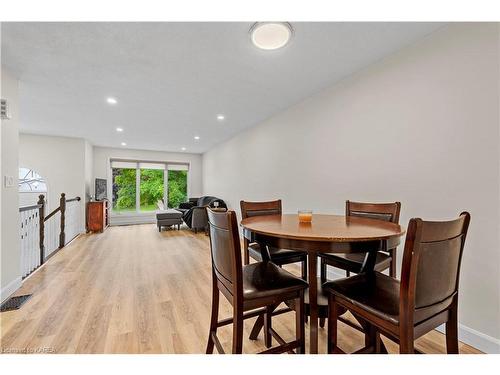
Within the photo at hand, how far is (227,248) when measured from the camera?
1151mm

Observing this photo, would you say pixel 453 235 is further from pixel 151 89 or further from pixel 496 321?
pixel 151 89

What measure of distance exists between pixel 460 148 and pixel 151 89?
3.16 meters

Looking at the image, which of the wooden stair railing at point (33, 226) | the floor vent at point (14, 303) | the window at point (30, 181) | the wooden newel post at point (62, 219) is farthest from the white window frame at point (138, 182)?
the floor vent at point (14, 303)

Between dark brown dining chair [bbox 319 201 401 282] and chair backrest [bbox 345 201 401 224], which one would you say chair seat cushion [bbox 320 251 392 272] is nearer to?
dark brown dining chair [bbox 319 201 401 282]

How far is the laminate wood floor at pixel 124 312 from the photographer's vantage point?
A: 1581 millimetres

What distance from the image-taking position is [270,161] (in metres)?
3.96

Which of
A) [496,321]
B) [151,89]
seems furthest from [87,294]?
[496,321]

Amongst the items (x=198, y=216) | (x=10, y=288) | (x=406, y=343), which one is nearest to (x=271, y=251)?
(x=406, y=343)

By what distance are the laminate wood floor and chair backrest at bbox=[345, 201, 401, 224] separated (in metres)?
0.90

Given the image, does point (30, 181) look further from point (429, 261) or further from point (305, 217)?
point (429, 261)

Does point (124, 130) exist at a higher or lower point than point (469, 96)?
higher

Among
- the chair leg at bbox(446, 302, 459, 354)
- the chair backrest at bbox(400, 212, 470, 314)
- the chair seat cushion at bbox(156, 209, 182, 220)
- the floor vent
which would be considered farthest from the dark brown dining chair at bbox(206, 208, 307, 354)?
the chair seat cushion at bbox(156, 209, 182, 220)

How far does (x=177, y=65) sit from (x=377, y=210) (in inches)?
91.2
